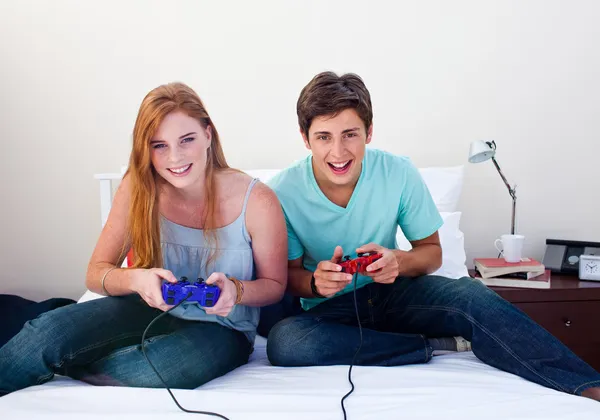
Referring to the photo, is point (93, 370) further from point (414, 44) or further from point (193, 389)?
point (414, 44)

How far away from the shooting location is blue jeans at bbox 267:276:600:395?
1.16 m

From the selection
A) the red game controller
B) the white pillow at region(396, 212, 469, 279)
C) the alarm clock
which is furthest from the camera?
the alarm clock

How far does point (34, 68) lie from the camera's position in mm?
2189

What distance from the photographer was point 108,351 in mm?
1253

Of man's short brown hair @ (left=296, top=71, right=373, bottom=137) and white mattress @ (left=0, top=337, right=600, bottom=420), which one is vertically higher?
man's short brown hair @ (left=296, top=71, right=373, bottom=137)

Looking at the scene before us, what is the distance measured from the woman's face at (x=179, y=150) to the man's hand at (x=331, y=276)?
0.36 metres

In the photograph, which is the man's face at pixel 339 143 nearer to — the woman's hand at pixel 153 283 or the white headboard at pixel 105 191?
the woman's hand at pixel 153 283

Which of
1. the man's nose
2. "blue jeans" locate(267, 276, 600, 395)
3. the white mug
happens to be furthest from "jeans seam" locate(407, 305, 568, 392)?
the white mug

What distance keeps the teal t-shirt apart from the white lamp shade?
528mm

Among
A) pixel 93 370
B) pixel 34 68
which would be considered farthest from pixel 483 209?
pixel 34 68

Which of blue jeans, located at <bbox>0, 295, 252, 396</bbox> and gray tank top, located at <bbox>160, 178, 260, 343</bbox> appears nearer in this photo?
blue jeans, located at <bbox>0, 295, 252, 396</bbox>

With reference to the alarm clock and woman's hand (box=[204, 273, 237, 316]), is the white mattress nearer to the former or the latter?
woman's hand (box=[204, 273, 237, 316])

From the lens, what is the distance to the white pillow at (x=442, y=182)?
2006 mm

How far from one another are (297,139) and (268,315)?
80cm
